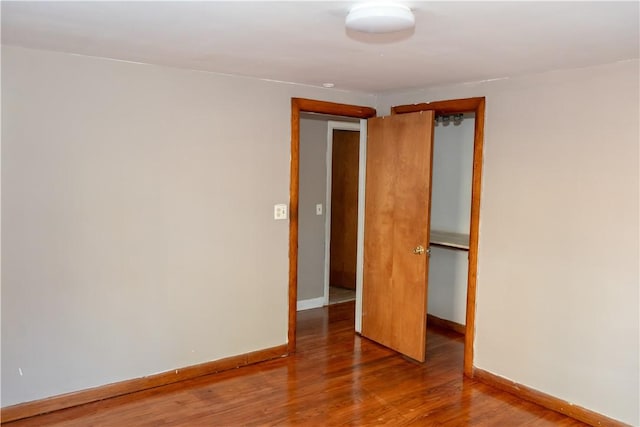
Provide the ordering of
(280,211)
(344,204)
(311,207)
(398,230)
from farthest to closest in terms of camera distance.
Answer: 1. (344,204)
2. (311,207)
3. (398,230)
4. (280,211)

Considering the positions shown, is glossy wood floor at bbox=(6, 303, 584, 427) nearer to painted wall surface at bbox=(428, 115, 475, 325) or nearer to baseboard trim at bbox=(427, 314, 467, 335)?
baseboard trim at bbox=(427, 314, 467, 335)

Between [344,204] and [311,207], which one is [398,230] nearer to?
[311,207]

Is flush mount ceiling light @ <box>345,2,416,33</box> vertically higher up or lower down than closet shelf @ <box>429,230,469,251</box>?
higher up

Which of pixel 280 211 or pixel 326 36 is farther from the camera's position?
pixel 280 211

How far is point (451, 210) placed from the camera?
479cm

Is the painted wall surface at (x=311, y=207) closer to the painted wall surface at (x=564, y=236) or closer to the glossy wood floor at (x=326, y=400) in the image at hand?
the glossy wood floor at (x=326, y=400)

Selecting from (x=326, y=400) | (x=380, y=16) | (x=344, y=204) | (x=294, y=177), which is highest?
(x=380, y=16)

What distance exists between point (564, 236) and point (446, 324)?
6.55ft

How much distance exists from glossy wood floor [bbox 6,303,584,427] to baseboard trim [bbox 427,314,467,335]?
0.68 m

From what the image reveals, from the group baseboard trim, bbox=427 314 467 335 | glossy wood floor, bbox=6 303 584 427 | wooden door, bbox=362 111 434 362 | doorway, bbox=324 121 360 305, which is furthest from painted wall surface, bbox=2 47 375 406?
doorway, bbox=324 121 360 305

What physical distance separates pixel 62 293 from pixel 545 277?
9.92ft

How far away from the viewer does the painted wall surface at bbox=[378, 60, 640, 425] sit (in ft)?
9.22

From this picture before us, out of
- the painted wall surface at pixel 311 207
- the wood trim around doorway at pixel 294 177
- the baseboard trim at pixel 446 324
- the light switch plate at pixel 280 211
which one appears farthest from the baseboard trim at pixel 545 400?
the painted wall surface at pixel 311 207

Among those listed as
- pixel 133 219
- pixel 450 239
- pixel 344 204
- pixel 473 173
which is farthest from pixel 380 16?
pixel 344 204
